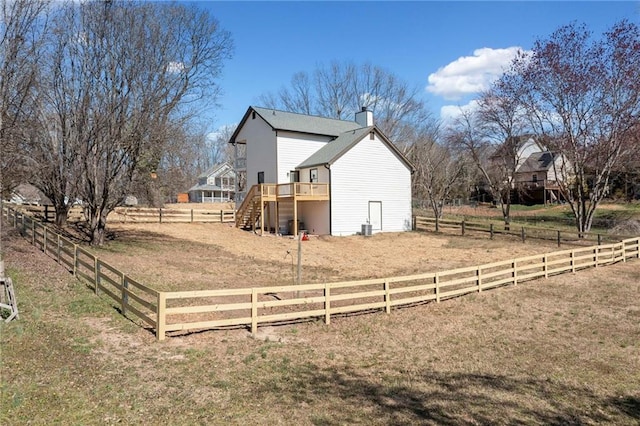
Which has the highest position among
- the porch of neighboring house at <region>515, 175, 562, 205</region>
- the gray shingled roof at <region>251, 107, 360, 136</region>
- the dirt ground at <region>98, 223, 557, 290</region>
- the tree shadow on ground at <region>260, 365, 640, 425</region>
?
the gray shingled roof at <region>251, 107, 360, 136</region>

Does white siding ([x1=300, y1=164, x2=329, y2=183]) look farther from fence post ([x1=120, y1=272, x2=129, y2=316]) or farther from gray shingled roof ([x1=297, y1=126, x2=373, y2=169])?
fence post ([x1=120, y1=272, x2=129, y2=316])

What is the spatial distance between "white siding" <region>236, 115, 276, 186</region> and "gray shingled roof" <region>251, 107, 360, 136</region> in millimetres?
563

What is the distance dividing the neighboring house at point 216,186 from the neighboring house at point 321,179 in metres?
31.6

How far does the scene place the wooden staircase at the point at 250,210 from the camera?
2737 cm

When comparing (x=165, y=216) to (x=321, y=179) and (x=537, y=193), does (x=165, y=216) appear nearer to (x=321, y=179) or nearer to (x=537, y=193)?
(x=321, y=179)

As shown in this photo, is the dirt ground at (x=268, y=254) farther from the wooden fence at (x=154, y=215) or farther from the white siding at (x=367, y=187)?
the wooden fence at (x=154, y=215)

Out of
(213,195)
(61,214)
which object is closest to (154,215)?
(61,214)

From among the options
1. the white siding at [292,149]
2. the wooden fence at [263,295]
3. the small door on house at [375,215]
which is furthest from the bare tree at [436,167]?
the wooden fence at [263,295]

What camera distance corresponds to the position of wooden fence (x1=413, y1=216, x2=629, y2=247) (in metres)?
23.6

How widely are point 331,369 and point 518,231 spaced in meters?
24.7

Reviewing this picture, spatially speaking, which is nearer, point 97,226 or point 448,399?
point 448,399

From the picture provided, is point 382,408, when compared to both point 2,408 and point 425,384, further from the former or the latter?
point 2,408

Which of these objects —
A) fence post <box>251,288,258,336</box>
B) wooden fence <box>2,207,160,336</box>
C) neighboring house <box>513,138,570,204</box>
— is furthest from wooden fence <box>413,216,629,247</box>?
neighboring house <box>513,138,570,204</box>

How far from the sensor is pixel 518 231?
91.8 feet
